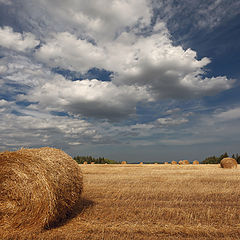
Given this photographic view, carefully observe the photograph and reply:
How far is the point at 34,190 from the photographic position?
6781 mm

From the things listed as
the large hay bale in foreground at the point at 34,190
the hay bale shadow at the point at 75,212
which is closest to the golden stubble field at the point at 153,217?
the hay bale shadow at the point at 75,212

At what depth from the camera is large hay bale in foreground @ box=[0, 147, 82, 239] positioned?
6.46 metres

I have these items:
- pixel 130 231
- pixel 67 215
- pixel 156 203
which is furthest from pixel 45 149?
pixel 156 203

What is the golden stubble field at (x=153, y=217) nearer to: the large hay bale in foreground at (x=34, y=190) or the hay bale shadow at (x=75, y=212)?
the hay bale shadow at (x=75, y=212)

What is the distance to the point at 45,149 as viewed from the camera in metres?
7.72

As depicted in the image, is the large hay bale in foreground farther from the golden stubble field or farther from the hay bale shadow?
the golden stubble field

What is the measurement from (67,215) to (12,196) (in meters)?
1.76

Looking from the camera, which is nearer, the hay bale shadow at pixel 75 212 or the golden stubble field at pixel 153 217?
the golden stubble field at pixel 153 217

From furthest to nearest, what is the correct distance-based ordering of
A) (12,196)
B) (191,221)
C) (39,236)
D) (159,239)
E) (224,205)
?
(224,205)
(12,196)
(191,221)
(39,236)
(159,239)

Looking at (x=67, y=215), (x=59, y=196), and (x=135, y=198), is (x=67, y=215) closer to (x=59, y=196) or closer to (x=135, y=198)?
(x=59, y=196)

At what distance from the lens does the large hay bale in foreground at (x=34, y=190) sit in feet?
21.2

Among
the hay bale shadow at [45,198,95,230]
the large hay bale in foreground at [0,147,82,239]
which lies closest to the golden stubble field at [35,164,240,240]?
the hay bale shadow at [45,198,95,230]

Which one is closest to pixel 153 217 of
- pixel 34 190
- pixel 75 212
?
pixel 75 212

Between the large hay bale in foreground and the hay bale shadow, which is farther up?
the large hay bale in foreground
